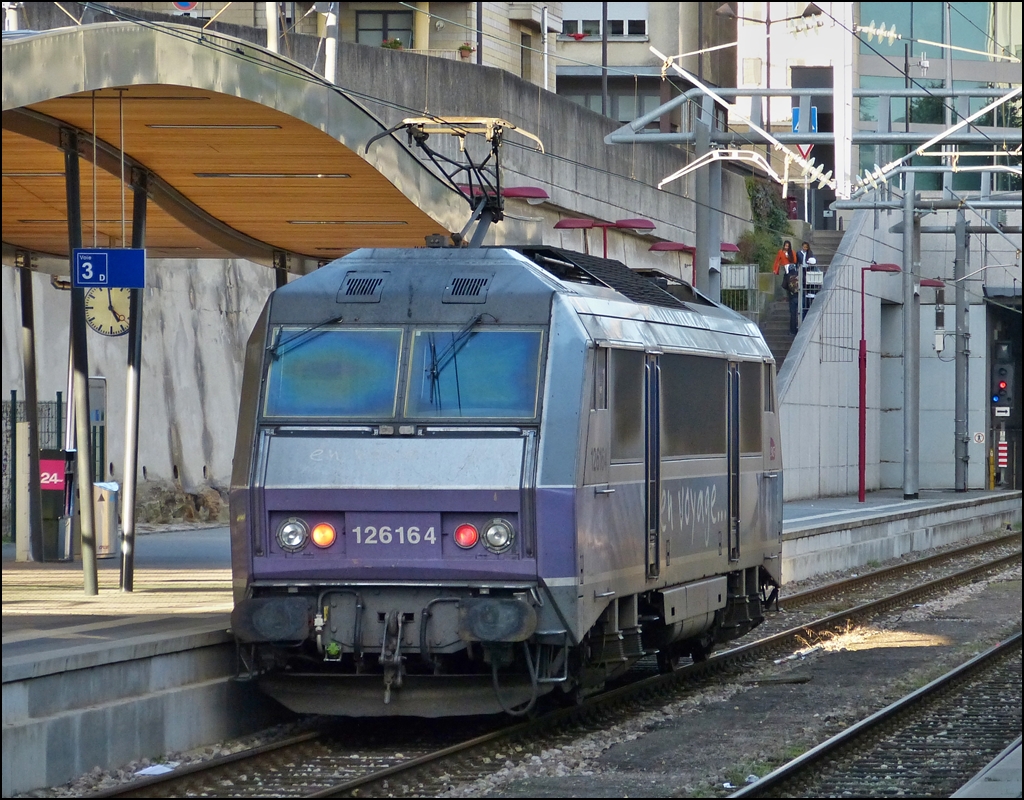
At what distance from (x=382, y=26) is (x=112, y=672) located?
41.7 metres

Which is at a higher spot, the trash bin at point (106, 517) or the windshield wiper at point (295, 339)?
the windshield wiper at point (295, 339)

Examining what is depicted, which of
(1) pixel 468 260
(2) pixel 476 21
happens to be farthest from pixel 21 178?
(2) pixel 476 21

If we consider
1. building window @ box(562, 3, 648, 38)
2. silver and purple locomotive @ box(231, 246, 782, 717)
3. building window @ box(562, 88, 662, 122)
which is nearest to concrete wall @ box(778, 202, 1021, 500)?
building window @ box(562, 88, 662, 122)

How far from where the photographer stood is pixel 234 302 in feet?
93.2

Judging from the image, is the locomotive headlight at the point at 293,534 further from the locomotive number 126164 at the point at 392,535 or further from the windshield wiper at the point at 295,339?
the windshield wiper at the point at 295,339

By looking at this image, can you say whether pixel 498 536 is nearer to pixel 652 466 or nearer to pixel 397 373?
pixel 397 373

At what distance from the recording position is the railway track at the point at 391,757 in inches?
352

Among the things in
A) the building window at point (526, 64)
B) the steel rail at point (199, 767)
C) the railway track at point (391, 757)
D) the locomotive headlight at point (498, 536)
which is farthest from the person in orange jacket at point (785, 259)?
the steel rail at point (199, 767)

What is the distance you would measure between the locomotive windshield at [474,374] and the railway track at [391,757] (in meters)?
2.13

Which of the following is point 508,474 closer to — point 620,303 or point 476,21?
point 620,303

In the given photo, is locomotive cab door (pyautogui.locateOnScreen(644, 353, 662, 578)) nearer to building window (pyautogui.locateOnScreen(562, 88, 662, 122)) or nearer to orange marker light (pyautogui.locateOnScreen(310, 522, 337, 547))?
orange marker light (pyautogui.locateOnScreen(310, 522, 337, 547))

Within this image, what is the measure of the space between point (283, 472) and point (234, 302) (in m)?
18.6

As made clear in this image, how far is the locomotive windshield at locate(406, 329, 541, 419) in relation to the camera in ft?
33.6

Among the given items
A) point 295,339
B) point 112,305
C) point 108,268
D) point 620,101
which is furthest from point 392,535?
point 620,101
